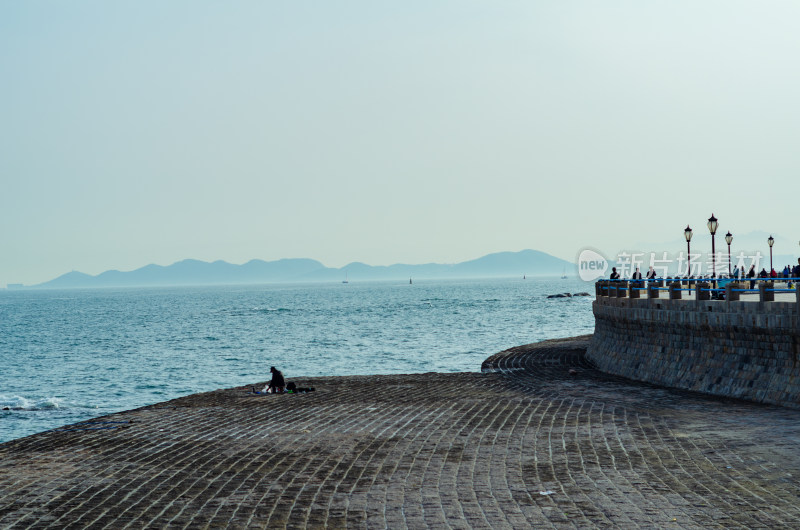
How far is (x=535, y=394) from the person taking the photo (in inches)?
875

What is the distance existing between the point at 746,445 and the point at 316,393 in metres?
13.8

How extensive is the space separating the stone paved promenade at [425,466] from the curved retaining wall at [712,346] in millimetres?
755

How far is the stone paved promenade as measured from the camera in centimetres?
1050

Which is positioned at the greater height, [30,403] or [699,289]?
[699,289]

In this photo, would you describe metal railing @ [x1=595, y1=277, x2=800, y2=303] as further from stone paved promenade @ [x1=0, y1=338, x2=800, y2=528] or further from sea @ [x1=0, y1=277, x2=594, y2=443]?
sea @ [x1=0, y1=277, x2=594, y2=443]

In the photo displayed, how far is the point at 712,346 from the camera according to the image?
21219 mm

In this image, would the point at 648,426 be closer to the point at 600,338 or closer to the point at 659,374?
the point at 659,374

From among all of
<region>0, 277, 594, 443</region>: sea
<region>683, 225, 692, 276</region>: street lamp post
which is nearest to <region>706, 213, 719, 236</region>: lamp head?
<region>683, 225, 692, 276</region>: street lamp post

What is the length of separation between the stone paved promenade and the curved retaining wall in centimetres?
75

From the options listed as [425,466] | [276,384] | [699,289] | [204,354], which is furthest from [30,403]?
[699,289]

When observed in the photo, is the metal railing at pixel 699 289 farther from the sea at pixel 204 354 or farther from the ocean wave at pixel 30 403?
the ocean wave at pixel 30 403

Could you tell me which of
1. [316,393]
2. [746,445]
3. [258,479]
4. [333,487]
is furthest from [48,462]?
[746,445]

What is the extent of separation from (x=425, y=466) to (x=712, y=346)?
36.6 ft

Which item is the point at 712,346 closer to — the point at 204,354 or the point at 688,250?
the point at 688,250
